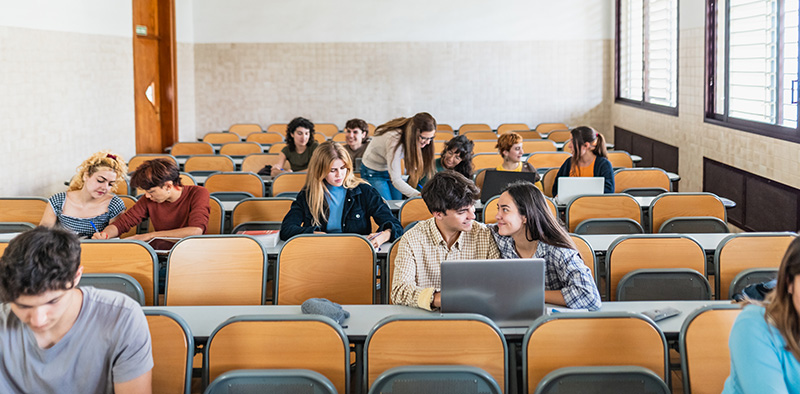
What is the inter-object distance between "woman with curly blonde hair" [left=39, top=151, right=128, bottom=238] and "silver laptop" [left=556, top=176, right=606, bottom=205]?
2988 millimetres

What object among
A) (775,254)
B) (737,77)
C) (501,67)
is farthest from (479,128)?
(775,254)

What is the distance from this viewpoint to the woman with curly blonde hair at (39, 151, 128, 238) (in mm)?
5004

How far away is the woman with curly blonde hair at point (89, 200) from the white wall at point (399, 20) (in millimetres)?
8570

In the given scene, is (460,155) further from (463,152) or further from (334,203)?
(334,203)

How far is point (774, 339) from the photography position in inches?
90.5

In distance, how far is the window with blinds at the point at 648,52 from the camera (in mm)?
10469

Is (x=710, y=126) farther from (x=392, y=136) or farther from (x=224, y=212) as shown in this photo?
(x=224, y=212)

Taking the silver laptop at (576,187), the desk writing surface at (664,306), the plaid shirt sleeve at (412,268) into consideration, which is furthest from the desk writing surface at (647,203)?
the plaid shirt sleeve at (412,268)

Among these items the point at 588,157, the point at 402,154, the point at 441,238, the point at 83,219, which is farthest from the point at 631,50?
the point at 441,238

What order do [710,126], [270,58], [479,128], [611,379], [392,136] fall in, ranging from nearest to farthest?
[611,379] < [392,136] < [710,126] < [479,128] < [270,58]

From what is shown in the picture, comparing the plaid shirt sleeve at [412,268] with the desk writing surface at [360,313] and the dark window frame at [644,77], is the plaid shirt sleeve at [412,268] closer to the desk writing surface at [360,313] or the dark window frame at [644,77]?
the desk writing surface at [360,313]

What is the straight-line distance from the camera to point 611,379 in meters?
2.77

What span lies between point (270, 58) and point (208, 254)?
32.0 feet

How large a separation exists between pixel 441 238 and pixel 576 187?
239cm
